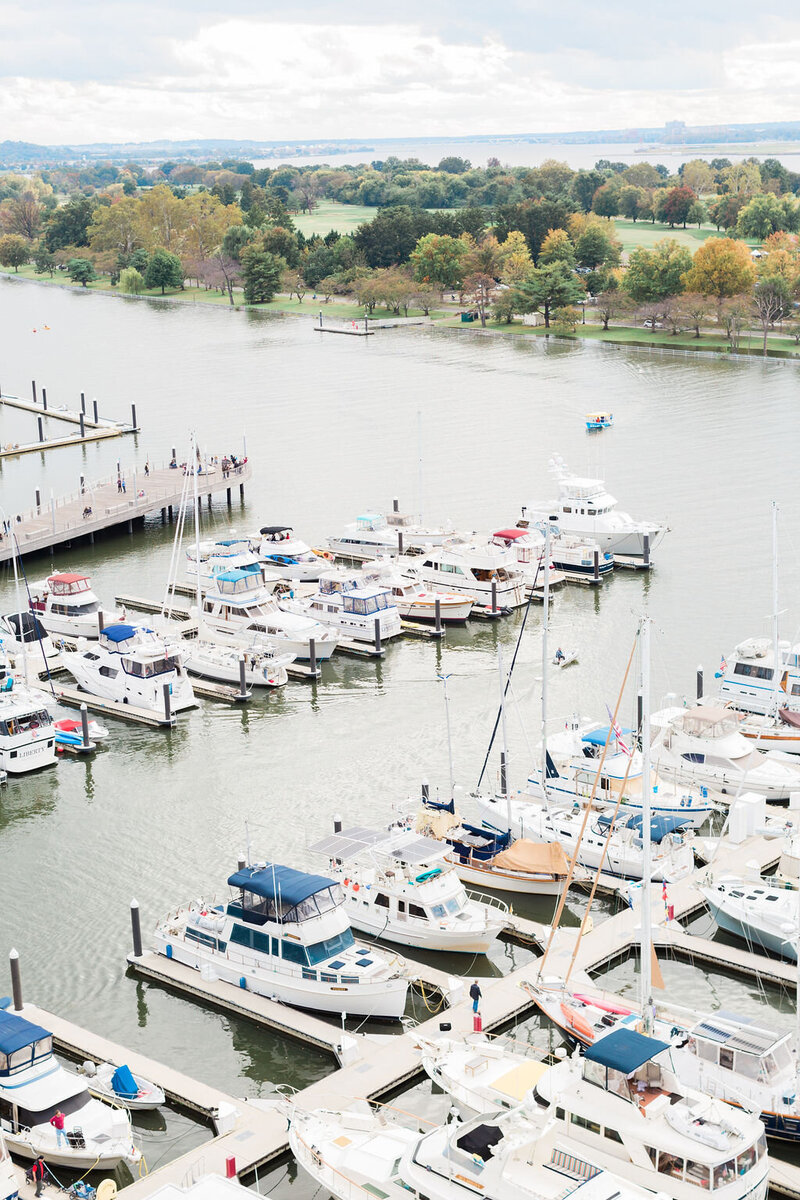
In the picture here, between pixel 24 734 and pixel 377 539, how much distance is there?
82.1 ft

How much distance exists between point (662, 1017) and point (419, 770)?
17572mm

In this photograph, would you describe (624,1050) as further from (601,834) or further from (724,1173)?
(601,834)

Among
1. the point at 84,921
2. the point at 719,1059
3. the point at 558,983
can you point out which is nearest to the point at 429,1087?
the point at 558,983

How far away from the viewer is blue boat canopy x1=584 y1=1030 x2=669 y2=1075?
25938mm

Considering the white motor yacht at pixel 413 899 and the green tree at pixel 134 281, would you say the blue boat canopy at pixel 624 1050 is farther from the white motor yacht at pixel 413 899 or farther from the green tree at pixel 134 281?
the green tree at pixel 134 281

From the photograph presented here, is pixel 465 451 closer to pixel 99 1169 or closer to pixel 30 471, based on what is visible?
pixel 30 471

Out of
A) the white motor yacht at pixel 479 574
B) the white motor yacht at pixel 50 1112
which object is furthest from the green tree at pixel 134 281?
the white motor yacht at pixel 50 1112

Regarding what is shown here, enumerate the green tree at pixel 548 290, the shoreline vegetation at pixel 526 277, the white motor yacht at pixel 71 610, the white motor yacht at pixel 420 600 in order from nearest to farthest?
the white motor yacht at pixel 71 610 → the white motor yacht at pixel 420 600 → the shoreline vegetation at pixel 526 277 → the green tree at pixel 548 290

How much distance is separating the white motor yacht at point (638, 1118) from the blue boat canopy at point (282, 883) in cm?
676

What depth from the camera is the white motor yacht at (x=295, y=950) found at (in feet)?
106

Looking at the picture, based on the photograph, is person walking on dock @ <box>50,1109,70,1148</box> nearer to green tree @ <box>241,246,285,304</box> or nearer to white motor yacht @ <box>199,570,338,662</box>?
white motor yacht @ <box>199,570,338,662</box>

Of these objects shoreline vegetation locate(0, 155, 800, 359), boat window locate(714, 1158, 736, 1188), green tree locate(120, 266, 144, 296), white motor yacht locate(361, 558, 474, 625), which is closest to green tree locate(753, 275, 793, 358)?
shoreline vegetation locate(0, 155, 800, 359)

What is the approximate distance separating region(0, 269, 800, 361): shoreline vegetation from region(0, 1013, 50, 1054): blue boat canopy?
108291 mm

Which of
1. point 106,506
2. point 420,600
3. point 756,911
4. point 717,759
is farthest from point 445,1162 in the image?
point 106,506
